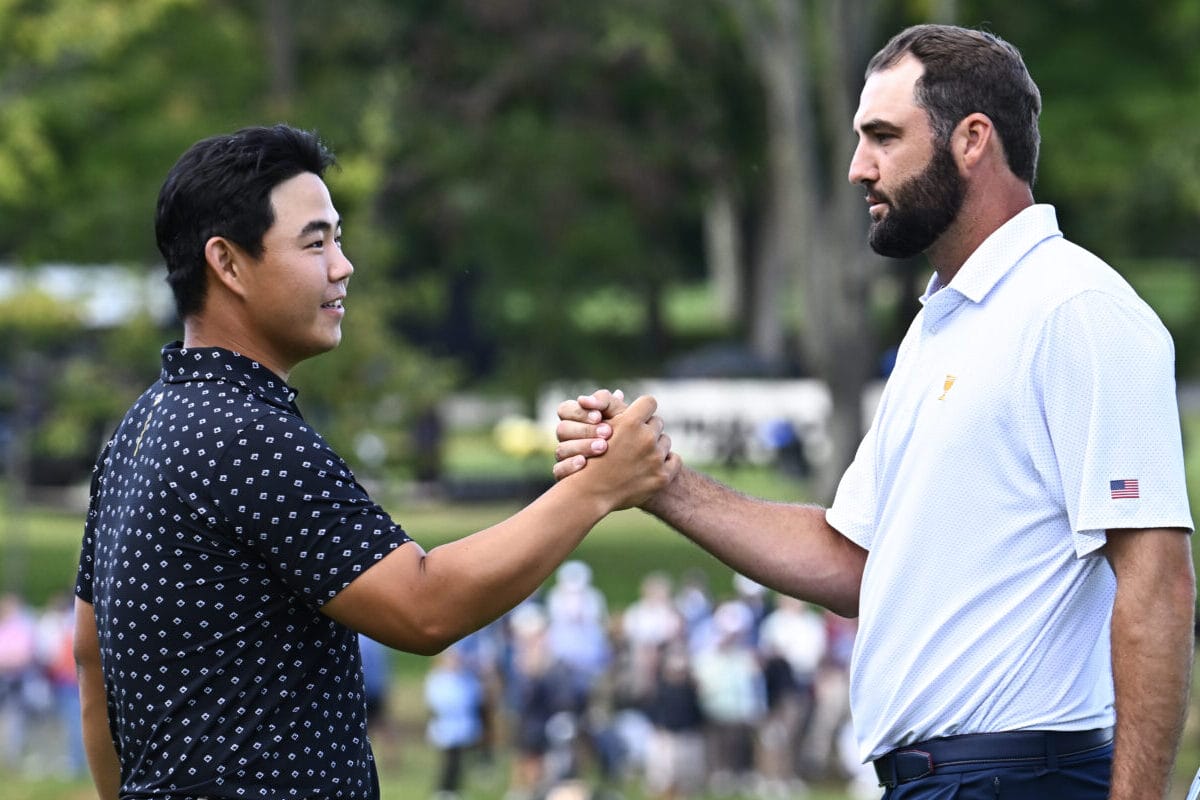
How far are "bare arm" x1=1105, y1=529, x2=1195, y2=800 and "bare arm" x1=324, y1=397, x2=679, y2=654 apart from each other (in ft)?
3.05

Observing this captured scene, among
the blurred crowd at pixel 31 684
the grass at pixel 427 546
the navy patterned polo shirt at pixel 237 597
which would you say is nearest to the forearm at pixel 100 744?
the navy patterned polo shirt at pixel 237 597

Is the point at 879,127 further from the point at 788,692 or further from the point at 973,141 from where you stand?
the point at 788,692

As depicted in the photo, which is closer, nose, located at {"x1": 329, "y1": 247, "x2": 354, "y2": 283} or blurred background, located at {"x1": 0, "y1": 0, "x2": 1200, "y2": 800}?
nose, located at {"x1": 329, "y1": 247, "x2": 354, "y2": 283}

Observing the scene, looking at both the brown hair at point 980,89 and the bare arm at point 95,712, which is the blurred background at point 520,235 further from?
the bare arm at point 95,712

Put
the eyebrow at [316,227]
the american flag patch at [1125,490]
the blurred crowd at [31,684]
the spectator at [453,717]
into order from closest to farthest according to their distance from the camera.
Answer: the american flag patch at [1125,490] → the eyebrow at [316,227] → the spectator at [453,717] → the blurred crowd at [31,684]

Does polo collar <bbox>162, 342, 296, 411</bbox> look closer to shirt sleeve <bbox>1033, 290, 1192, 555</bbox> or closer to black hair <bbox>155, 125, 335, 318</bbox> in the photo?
black hair <bbox>155, 125, 335, 318</bbox>

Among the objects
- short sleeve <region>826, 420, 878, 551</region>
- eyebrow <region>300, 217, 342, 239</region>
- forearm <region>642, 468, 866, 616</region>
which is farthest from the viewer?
forearm <region>642, 468, 866, 616</region>

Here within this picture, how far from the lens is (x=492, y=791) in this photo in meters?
17.4

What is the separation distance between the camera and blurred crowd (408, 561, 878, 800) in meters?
17.0

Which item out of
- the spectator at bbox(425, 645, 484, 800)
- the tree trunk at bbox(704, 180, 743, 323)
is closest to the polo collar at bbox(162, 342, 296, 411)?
the spectator at bbox(425, 645, 484, 800)

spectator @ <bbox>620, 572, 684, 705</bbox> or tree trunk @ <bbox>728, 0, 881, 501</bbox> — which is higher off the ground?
tree trunk @ <bbox>728, 0, 881, 501</bbox>

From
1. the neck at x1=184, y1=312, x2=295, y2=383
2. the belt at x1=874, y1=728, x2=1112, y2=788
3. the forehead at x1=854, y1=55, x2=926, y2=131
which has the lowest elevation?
the belt at x1=874, y1=728, x2=1112, y2=788

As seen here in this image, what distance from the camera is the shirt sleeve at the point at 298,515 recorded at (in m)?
3.18

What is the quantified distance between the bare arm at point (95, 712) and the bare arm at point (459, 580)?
28.9 inches
